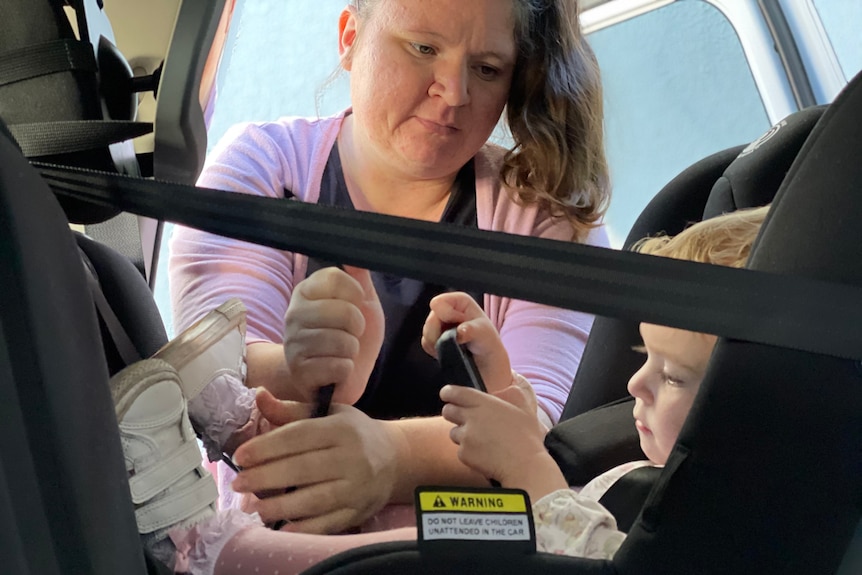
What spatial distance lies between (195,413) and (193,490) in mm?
68

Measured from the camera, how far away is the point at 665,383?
63 cm

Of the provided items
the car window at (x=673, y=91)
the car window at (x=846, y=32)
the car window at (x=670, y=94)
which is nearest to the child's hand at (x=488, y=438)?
the car window at (x=670, y=94)

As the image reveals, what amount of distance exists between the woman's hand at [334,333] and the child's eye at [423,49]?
244 mm

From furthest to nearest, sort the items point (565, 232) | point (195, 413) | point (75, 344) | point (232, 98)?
point (232, 98) → point (565, 232) → point (195, 413) → point (75, 344)

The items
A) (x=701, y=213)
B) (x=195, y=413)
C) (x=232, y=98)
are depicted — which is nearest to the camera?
(x=195, y=413)

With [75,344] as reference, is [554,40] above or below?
above

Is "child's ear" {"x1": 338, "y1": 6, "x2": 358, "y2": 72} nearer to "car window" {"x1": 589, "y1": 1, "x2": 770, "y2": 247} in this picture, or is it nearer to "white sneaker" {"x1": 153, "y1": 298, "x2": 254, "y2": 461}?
"white sneaker" {"x1": 153, "y1": 298, "x2": 254, "y2": 461}

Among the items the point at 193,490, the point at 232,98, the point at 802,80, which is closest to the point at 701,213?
the point at 193,490

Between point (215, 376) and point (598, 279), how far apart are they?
272mm

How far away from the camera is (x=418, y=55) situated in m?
0.68

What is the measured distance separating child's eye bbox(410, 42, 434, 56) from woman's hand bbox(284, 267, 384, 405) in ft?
0.80

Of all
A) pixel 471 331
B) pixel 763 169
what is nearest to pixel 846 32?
pixel 763 169

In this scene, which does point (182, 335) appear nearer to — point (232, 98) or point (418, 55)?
point (418, 55)

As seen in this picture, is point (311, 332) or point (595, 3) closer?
point (311, 332)
